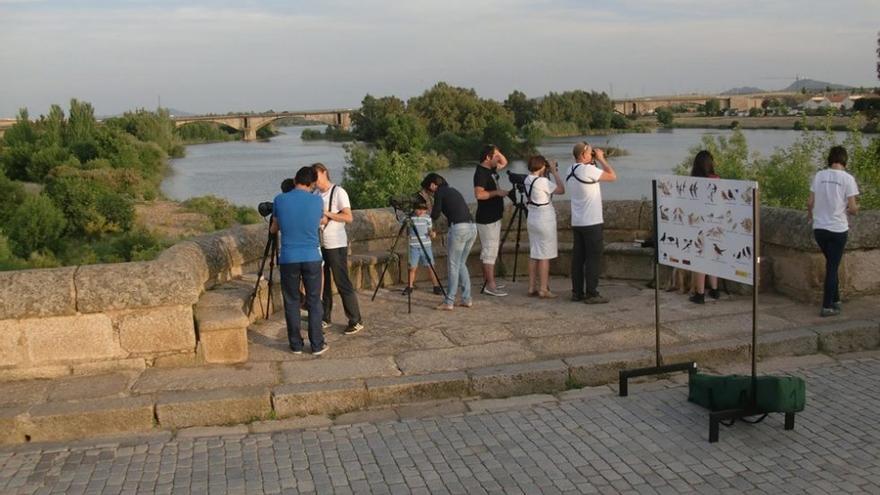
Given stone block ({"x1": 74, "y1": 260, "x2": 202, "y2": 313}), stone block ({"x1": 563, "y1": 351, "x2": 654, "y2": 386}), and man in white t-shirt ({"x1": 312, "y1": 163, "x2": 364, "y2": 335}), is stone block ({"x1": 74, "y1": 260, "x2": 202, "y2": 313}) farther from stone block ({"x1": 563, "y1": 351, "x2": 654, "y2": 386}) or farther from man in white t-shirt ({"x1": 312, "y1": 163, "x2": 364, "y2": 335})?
stone block ({"x1": 563, "y1": 351, "x2": 654, "y2": 386})

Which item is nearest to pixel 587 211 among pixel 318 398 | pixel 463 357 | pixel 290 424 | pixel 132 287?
pixel 463 357

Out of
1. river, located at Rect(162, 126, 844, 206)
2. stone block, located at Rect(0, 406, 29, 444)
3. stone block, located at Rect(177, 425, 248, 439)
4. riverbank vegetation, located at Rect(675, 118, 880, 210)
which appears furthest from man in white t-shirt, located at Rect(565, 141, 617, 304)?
river, located at Rect(162, 126, 844, 206)

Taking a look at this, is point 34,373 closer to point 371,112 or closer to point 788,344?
point 788,344

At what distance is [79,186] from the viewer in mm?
43156

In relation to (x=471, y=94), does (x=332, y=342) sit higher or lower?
lower

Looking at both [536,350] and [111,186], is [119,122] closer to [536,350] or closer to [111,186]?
[111,186]

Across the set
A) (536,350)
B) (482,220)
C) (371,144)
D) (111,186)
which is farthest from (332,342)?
(371,144)

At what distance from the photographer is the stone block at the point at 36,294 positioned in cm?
607

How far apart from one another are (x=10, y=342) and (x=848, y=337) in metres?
6.55

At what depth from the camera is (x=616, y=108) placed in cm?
7612

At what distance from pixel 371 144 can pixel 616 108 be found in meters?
22.3

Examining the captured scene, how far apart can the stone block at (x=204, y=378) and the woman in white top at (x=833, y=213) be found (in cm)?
486

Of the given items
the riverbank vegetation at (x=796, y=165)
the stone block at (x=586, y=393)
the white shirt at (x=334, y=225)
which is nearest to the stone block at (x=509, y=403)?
the stone block at (x=586, y=393)

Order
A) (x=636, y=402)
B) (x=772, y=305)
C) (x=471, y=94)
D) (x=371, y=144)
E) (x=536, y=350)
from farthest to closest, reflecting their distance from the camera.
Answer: (x=471, y=94), (x=371, y=144), (x=772, y=305), (x=536, y=350), (x=636, y=402)
